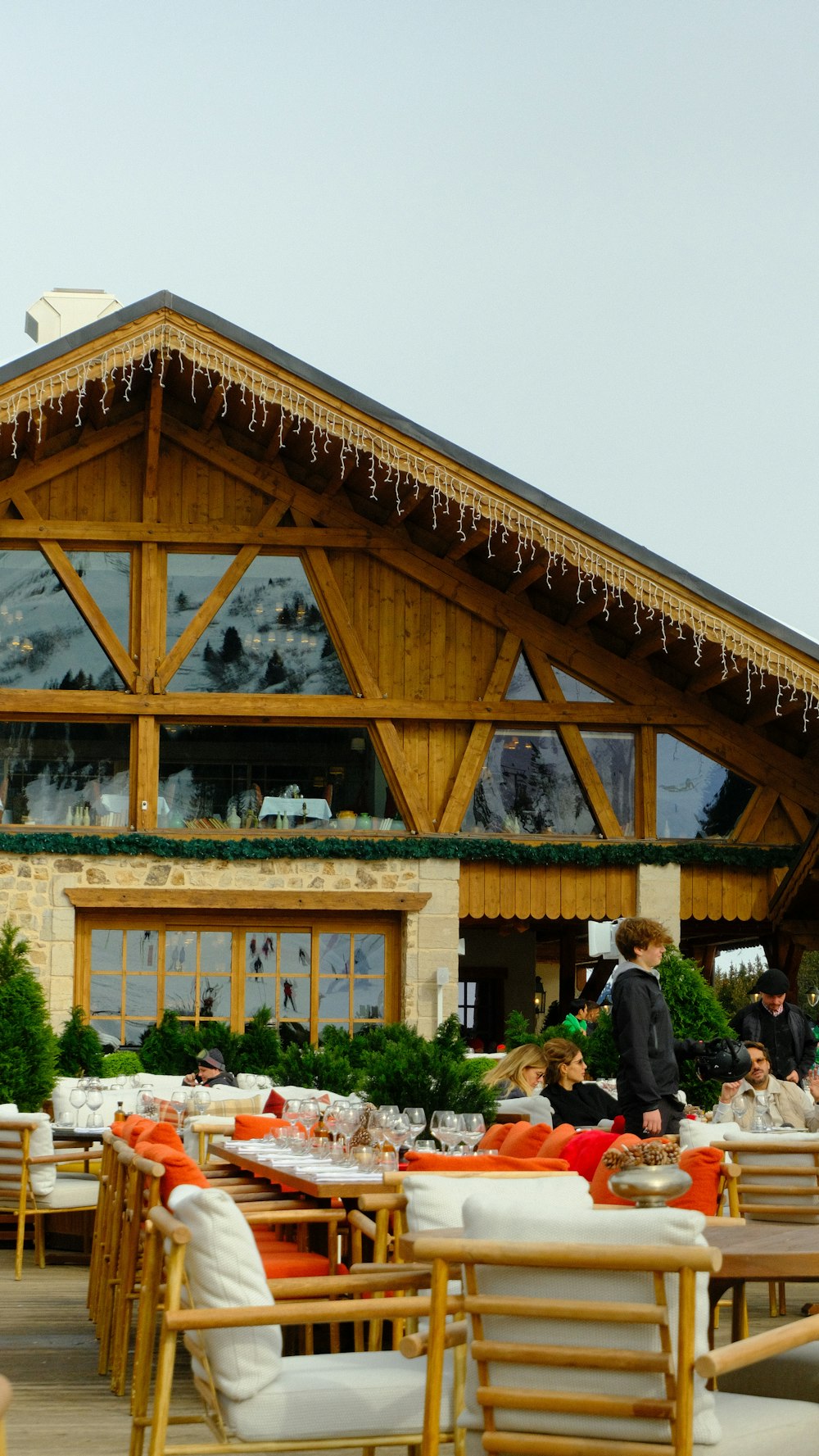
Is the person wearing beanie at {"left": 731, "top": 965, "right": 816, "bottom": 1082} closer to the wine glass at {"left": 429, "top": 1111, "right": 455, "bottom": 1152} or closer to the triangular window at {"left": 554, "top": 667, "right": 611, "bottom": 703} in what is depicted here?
the wine glass at {"left": 429, "top": 1111, "right": 455, "bottom": 1152}

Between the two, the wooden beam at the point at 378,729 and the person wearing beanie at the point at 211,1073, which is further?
the wooden beam at the point at 378,729

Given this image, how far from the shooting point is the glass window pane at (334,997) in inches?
583

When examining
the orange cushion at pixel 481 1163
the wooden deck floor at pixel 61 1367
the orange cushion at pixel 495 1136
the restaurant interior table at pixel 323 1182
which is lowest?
the wooden deck floor at pixel 61 1367

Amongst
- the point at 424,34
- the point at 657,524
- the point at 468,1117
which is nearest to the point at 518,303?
the point at 657,524

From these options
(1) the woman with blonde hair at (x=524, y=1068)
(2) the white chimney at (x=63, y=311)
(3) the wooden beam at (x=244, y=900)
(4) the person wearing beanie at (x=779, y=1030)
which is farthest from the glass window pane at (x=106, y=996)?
(1) the woman with blonde hair at (x=524, y=1068)

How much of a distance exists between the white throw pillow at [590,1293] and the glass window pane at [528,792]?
39.8ft

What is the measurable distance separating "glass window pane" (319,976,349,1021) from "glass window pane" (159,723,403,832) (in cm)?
141

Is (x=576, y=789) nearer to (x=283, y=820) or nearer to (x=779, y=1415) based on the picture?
(x=283, y=820)

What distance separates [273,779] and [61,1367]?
31.1 feet

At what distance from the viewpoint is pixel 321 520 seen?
15219mm

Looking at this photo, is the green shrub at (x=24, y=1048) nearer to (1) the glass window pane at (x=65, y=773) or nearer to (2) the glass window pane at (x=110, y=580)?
(1) the glass window pane at (x=65, y=773)

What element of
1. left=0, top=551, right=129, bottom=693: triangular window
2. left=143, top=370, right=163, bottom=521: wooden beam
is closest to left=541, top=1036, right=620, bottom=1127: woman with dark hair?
left=0, top=551, right=129, bottom=693: triangular window

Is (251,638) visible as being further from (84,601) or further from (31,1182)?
(31,1182)

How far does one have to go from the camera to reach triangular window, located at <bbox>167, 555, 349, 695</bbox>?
14.8 metres
